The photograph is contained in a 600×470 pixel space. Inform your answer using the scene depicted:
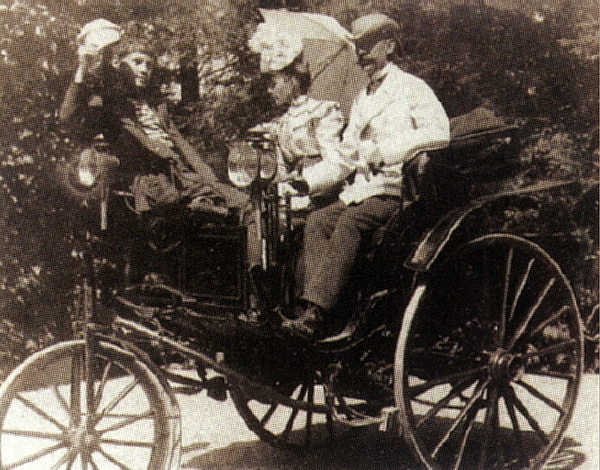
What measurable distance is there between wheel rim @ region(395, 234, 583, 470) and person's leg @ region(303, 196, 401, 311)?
26cm

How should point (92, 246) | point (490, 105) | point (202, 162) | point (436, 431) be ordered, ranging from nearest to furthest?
point (92, 246) < point (202, 162) < point (490, 105) < point (436, 431)

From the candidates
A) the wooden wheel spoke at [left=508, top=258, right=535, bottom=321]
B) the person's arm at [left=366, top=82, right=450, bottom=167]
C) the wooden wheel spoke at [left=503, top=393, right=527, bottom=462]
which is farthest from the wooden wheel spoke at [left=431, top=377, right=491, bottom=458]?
the person's arm at [left=366, top=82, right=450, bottom=167]

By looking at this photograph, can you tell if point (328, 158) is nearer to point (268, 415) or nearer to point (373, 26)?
point (373, 26)

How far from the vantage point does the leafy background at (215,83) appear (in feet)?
9.18

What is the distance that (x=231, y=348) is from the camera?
2891mm

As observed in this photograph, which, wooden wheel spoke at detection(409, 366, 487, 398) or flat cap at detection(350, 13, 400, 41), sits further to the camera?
flat cap at detection(350, 13, 400, 41)

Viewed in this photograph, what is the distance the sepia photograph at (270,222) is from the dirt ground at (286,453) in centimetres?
2

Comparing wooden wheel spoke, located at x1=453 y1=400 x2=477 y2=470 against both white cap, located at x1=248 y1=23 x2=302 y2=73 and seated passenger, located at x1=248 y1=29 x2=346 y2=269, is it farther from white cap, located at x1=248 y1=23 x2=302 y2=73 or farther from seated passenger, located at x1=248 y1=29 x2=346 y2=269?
white cap, located at x1=248 y1=23 x2=302 y2=73

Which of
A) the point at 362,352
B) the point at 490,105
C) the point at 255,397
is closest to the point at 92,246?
the point at 255,397

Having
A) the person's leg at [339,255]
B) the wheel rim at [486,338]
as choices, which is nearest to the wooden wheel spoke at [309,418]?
the wheel rim at [486,338]

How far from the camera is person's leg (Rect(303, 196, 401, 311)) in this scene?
2.81 meters

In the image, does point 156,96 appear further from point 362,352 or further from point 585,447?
point 585,447

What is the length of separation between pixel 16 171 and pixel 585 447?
2.44 meters

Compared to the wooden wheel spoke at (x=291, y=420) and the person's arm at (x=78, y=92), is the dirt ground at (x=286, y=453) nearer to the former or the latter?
the wooden wheel spoke at (x=291, y=420)
